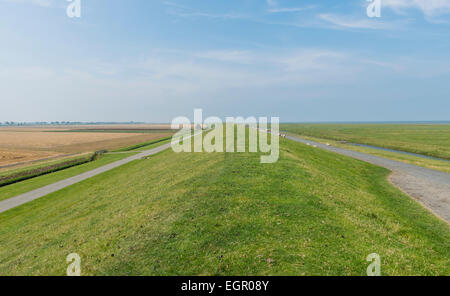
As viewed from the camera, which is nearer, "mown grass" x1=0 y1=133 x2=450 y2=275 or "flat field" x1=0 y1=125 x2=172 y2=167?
"mown grass" x1=0 y1=133 x2=450 y2=275

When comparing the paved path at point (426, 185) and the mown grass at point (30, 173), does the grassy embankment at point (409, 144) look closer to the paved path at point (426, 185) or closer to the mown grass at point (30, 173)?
the paved path at point (426, 185)

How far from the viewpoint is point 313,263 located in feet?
27.1

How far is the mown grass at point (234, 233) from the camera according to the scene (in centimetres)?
859

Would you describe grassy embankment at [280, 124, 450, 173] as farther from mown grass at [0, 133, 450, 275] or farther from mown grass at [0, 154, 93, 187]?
mown grass at [0, 154, 93, 187]

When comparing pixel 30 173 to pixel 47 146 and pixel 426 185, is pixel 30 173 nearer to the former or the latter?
pixel 426 185

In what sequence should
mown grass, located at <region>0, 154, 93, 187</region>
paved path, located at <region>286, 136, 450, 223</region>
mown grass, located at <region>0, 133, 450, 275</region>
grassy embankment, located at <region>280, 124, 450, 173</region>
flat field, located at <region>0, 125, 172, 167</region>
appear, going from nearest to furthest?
mown grass, located at <region>0, 133, 450, 275</region>, paved path, located at <region>286, 136, 450, 223</region>, mown grass, located at <region>0, 154, 93, 187</region>, grassy embankment, located at <region>280, 124, 450, 173</region>, flat field, located at <region>0, 125, 172, 167</region>

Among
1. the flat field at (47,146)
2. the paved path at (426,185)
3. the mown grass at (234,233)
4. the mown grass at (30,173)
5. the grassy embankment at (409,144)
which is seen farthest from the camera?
the flat field at (47,146)

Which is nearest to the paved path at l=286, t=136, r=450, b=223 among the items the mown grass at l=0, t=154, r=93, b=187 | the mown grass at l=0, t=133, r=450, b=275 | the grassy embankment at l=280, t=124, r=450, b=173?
the mown grass at l=0, t=133, r=450, b=275

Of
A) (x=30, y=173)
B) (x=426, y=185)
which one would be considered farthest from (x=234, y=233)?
(x=30, y=173)

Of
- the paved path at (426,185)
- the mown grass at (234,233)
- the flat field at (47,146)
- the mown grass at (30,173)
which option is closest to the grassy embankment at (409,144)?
the paved path at (426,185)

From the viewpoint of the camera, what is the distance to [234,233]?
33.8ft

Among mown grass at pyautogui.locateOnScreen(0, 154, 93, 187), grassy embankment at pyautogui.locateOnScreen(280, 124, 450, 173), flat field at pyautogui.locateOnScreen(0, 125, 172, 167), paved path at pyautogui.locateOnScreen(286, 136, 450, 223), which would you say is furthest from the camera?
flat field at pyautogui.locateOnScreen(0, 125, 172, 167)

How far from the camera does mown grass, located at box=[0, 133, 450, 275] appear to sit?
859cm
